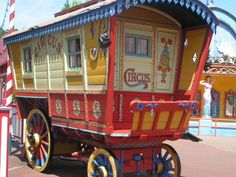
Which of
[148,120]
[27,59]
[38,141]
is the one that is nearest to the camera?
[148,120]

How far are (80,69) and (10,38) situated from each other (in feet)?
10.3

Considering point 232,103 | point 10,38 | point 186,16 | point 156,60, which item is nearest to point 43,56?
point 10,38

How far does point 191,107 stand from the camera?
259 inches

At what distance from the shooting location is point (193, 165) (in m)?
9.91

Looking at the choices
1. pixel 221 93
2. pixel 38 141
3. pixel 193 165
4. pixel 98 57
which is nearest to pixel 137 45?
pixel 98 57

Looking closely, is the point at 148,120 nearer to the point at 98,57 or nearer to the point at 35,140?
the point at 98,57

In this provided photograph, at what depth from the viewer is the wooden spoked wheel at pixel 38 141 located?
8203mm

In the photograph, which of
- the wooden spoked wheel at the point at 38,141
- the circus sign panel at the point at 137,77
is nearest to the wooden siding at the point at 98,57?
the circus sign panel at the point at 137,77

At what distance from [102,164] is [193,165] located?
3.80 m

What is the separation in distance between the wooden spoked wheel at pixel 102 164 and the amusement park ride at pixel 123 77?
0.02m

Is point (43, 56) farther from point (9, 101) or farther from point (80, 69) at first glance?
point (9, 101)

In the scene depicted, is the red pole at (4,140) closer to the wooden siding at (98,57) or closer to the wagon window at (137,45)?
the wooden siding at (98,57)

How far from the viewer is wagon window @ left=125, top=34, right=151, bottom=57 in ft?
22.9

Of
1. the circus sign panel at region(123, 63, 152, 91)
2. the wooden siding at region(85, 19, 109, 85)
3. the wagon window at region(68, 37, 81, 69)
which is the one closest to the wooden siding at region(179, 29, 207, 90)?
the circus sign panel at region(123, 63, 152, 91)
